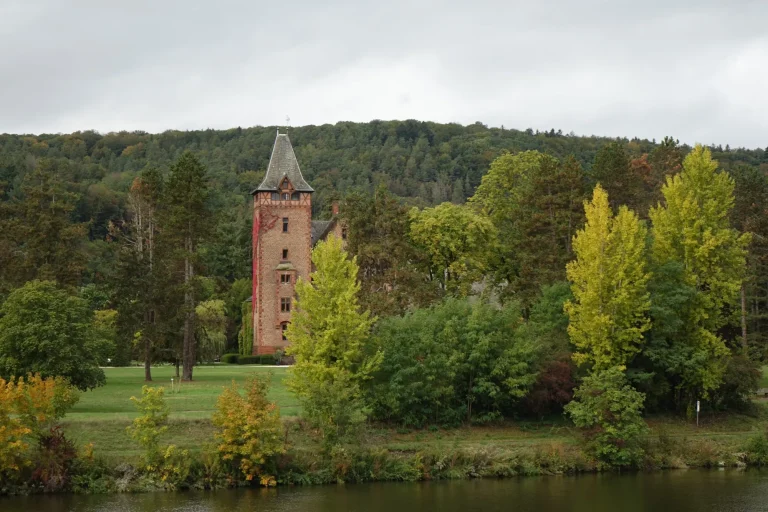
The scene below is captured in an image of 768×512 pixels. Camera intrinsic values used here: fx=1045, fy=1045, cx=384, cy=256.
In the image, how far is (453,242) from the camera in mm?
62750

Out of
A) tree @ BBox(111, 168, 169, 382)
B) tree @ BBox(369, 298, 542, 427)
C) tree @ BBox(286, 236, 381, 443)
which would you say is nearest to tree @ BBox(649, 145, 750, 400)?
tree @ BBox(369, 298, 542, 427)

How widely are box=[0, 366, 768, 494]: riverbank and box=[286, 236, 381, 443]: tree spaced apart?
6.62 feet

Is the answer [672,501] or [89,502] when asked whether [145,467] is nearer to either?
[89,502]

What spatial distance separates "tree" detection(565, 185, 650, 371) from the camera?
51.0 m

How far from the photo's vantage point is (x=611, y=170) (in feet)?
217

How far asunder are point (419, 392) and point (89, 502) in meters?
16.2

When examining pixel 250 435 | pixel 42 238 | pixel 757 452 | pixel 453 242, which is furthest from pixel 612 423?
pixel 42 238

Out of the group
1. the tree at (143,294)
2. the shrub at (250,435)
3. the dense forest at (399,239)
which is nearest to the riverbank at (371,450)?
the shrub at (250,435)

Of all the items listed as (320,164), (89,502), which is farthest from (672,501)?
(320,164)

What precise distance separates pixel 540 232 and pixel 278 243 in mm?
26003

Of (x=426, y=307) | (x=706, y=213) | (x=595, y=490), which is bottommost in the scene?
(x=595, y=490)

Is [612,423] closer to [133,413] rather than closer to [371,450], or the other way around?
[371,450]

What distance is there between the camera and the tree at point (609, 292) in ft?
167

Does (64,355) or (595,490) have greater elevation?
(64,355)
